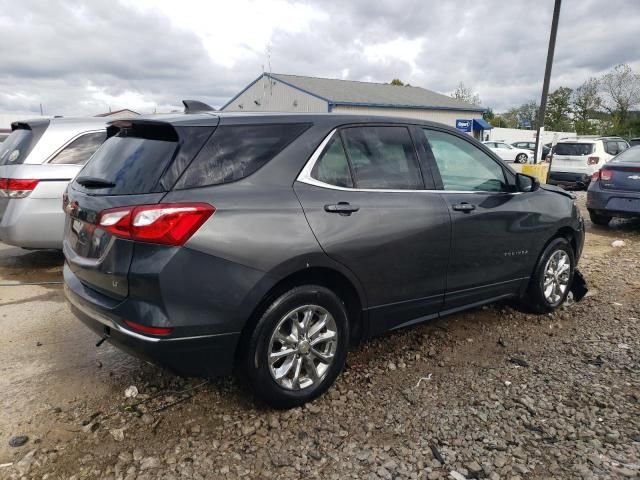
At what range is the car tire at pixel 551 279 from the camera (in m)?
4.24

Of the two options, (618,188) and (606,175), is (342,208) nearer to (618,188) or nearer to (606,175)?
(618,188)

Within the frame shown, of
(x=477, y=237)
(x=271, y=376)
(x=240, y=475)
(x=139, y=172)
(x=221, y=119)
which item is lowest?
(x=240, y=475)

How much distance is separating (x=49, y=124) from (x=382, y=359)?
4608 mm

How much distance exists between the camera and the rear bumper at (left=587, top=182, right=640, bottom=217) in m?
7.63

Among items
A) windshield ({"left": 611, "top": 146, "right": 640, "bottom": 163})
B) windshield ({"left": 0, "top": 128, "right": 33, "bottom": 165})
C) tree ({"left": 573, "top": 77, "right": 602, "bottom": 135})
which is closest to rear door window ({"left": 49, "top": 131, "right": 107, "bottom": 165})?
windshield ({"left": 0, "top": 128, "right": 33, "bottom": 165})

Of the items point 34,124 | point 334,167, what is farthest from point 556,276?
point 34,124

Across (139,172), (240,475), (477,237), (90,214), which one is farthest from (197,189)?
(477,237)

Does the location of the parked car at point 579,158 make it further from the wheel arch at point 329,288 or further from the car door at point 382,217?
the wheel arch at point 329,288

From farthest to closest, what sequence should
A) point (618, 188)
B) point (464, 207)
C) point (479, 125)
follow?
point (479, 125)
point (618, 188)
point (464, 207)

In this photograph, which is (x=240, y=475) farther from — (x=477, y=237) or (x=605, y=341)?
(x=605, y=341)

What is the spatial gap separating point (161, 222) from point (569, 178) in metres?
14.9

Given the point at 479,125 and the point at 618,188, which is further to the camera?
the point at 479,125

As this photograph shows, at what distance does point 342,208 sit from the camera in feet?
9.45

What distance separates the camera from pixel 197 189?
248cm
